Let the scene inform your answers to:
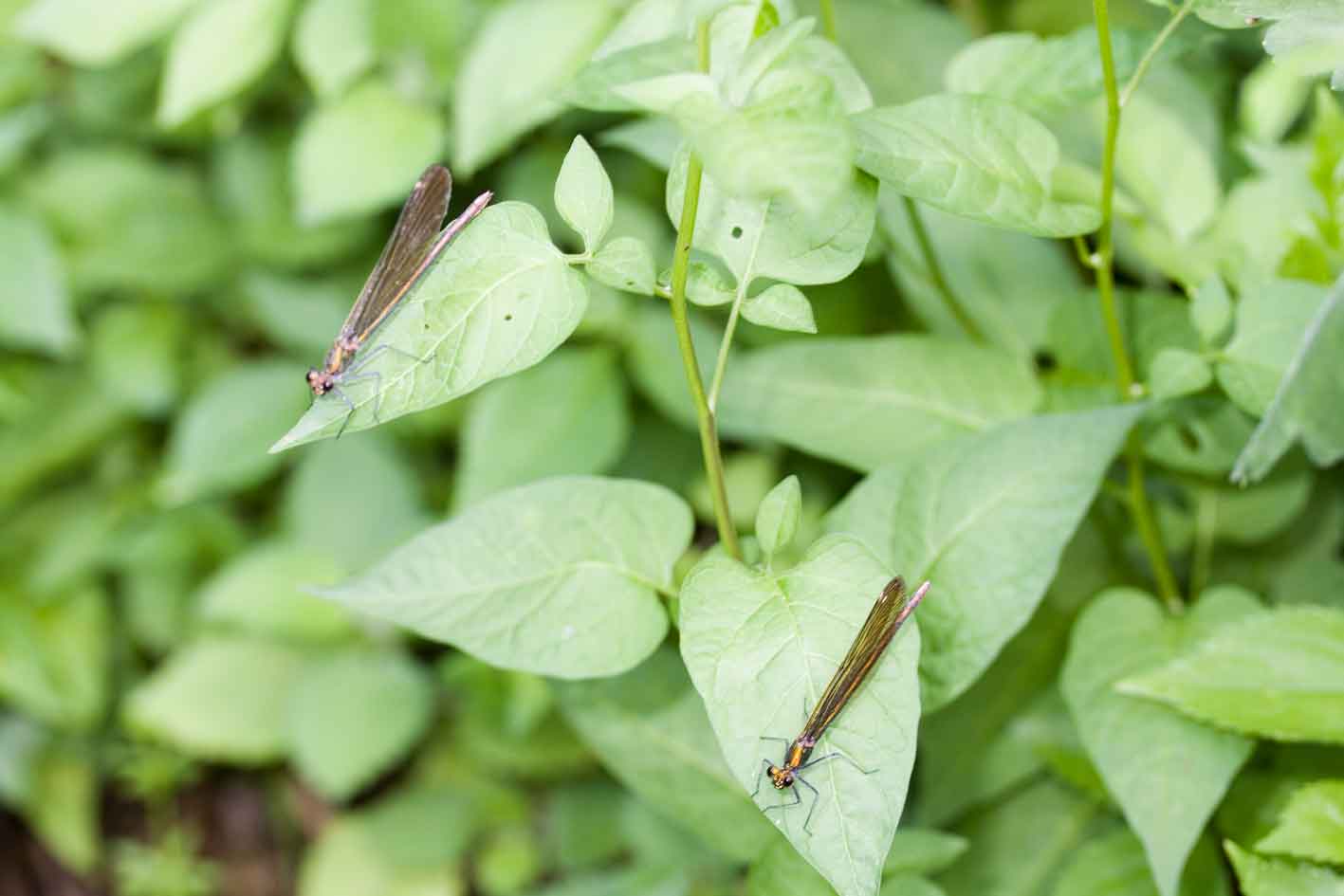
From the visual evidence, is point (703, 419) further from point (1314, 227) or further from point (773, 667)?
point (1314, 227)

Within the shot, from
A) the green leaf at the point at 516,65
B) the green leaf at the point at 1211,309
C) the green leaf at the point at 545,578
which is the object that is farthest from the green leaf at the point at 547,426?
the green leaf at the point at 1211,309

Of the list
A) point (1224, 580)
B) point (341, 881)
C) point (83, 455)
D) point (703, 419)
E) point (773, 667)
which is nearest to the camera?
point (773, 667)

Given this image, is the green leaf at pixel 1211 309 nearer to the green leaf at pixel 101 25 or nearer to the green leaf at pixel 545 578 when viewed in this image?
the green leaf at pixel 545 578

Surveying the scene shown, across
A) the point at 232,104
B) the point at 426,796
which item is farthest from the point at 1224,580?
the point at 232,104

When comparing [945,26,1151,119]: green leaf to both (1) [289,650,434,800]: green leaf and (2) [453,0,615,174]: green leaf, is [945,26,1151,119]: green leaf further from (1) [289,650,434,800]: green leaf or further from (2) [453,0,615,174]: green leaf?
(1) [289,650,434,800]: green leaf

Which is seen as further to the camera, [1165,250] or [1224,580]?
[1224,580]

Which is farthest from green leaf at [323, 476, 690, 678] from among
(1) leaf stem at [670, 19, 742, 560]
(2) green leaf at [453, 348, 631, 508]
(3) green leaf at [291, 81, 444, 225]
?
(3) green leaf at [291, 81, 444, 225]
